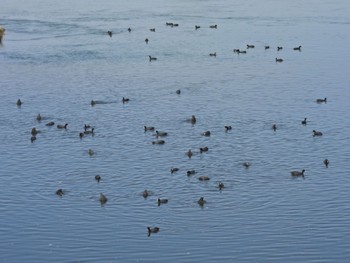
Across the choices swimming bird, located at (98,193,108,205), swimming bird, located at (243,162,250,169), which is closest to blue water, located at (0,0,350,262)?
swimming bird, located at (98,193,108,205)

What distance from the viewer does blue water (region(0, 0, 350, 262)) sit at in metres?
44.7

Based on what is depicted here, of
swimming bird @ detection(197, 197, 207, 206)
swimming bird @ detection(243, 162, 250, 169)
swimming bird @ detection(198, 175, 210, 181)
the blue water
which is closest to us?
the blue water

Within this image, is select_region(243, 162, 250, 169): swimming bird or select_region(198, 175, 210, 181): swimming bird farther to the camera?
select_region(243, 162, 250, 169): swimming bird

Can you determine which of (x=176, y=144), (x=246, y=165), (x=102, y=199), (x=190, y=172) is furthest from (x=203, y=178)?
(x=176, y=144)

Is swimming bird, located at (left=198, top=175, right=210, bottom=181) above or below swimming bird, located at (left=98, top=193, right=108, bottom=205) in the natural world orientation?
above

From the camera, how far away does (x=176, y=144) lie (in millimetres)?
60125

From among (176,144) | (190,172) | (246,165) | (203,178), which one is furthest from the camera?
(176,144)

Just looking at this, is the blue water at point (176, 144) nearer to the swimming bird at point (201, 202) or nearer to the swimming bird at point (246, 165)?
the swimming bird at point (201, 202)

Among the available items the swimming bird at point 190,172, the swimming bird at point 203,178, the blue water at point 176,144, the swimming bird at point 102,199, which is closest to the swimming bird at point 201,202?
the blue water at point 176,144

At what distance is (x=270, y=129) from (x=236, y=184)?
12.6m

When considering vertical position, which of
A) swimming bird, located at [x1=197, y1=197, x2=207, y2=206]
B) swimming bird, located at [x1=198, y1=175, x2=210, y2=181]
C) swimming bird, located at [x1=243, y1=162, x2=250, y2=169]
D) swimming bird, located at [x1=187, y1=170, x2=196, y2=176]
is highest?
swimming bird, located at [x1=243, y1=162, x2=250, y2=169]

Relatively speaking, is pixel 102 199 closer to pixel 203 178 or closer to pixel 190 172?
pixel 190 172

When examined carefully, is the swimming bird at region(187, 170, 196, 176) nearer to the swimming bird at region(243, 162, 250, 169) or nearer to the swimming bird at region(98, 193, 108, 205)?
the swimming bird at region(243, 162, 250, 169)

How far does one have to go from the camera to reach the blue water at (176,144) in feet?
147
